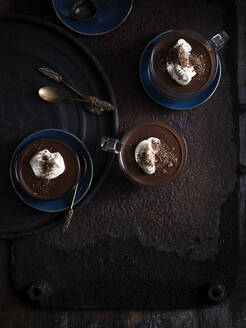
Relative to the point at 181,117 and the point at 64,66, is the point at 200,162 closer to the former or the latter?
the point at 181,117

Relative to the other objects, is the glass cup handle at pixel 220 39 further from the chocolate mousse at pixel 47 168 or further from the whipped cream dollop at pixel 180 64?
the chocolate mousse at pixel 47 168

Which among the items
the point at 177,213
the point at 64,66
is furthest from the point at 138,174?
the point at 64,66

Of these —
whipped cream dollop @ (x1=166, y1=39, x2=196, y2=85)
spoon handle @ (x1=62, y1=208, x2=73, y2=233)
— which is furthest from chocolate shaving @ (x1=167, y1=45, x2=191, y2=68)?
spoon handle @ (x1=62, y1=208, x2=73, y2=233)

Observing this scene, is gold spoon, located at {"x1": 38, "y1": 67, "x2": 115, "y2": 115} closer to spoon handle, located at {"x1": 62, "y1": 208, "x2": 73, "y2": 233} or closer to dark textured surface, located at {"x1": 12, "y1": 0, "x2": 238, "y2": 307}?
dark textured surface, located at {"x1": 12, "y1": 0, "x2": 238, "y2": 307}

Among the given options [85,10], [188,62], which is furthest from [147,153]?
[85,10]

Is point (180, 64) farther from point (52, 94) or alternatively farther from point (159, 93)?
point (52, 94)
